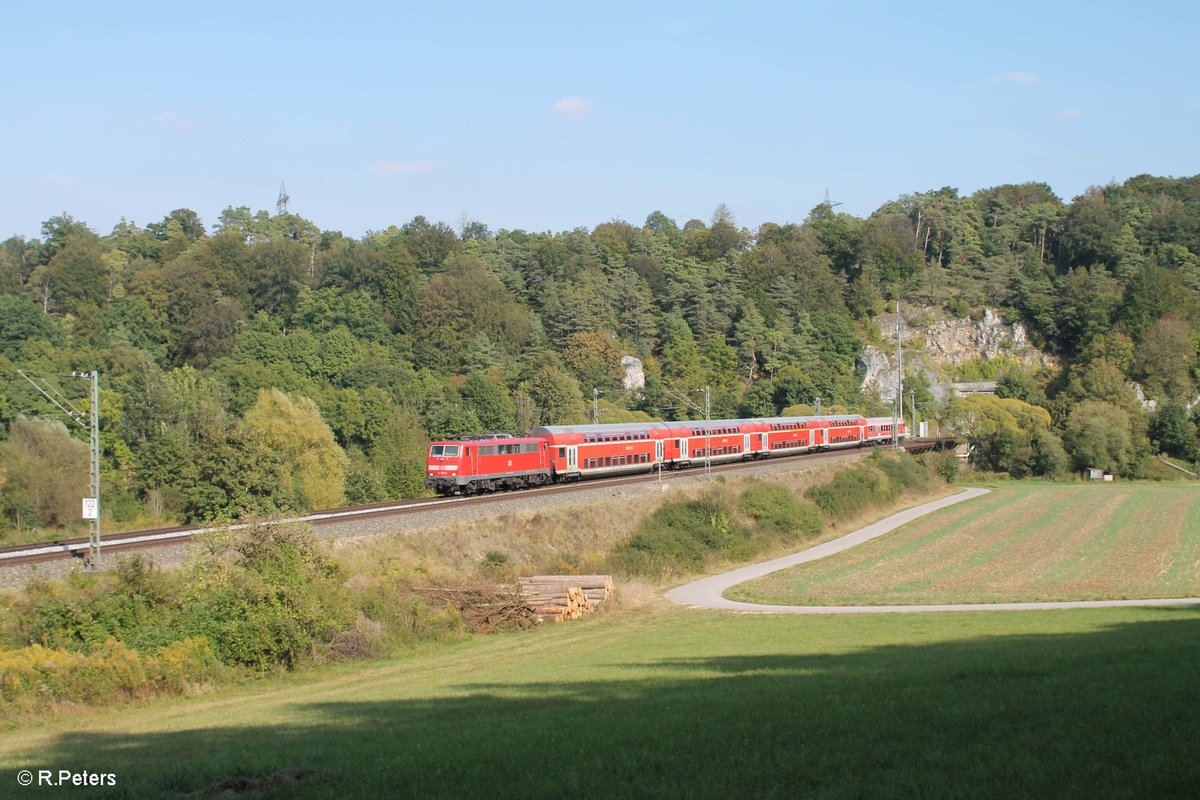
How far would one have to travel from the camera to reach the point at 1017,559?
4884 centimetres

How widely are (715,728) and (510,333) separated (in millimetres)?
118722

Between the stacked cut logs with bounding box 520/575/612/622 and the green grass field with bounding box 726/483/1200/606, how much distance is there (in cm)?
577

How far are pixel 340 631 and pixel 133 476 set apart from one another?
5570cm

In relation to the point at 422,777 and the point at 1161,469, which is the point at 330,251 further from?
the point at 422,777

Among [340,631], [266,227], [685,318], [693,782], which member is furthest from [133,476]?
[266,227]

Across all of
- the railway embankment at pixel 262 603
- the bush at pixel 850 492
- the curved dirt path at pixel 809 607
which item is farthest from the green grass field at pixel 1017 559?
the railway embankment at pixel 262 603

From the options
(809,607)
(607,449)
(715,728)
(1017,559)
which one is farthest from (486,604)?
(607,449)

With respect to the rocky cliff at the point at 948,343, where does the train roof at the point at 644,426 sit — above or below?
below

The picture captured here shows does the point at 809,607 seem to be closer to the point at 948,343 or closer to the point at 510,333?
the point at 510,333

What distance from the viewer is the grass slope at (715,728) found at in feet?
34.0

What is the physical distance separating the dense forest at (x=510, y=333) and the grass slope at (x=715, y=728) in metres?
34.2

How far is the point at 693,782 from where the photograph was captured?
1052 cm

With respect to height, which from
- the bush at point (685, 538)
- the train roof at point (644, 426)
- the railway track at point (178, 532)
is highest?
the train roof at point (644, 426)

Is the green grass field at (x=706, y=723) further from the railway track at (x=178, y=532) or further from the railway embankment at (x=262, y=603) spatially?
the railway track at (x=178, y=532)
